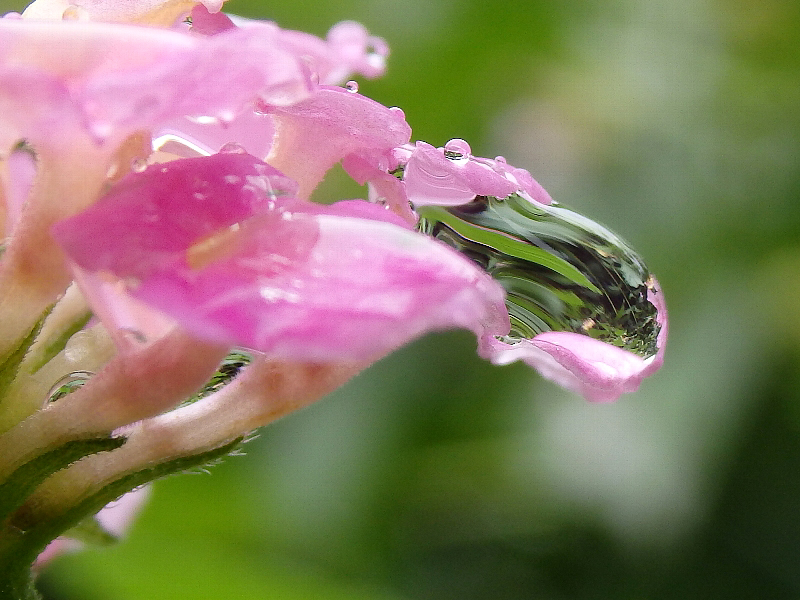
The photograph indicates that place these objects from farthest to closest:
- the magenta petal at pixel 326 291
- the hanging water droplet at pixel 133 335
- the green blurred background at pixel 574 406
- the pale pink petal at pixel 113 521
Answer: the green blurred background at pixel 574 406 → the pale pink petal at pixel 113 521 → the hanging water droplet at pixel 133 335 → the magenta petal at pixel 326 291

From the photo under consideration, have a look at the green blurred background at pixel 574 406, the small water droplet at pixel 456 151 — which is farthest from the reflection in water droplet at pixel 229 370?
the green blurred background at pixel 574 406

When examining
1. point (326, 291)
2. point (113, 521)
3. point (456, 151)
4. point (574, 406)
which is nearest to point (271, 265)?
point (326, 291)

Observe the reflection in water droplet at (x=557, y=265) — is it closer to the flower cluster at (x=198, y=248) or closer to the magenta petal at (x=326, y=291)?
the flower cluster at (x=198, y=248)

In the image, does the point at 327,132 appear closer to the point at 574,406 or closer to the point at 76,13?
the point at 76,13

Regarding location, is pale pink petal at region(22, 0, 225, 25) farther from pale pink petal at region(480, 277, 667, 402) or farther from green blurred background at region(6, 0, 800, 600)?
green blurred background at region(6, 0, 800, 600)

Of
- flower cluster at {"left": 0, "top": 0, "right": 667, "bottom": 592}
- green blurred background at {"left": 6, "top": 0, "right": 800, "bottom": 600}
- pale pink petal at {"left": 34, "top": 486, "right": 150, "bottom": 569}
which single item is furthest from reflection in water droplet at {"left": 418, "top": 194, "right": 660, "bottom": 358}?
green blurred background at {"left": 6, "top": 0, "right": 800, "bottom": 600}

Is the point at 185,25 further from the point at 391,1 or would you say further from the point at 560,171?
the point at 560,171

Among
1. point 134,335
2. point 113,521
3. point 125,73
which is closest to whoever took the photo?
point 125,73

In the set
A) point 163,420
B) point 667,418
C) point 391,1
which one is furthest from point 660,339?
point 391,1
